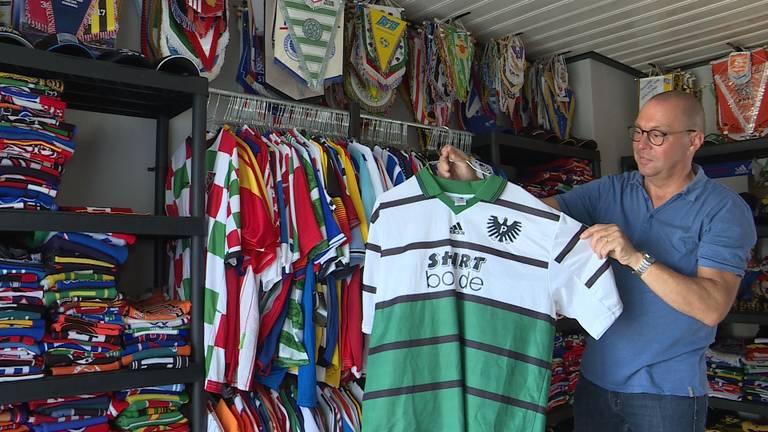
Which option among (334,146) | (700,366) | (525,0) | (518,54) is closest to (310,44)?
(334,146)

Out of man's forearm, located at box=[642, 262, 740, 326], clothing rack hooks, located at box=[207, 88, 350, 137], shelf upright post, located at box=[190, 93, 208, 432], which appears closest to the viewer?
man's forearm, located at box=[642, 262, 740, 326]

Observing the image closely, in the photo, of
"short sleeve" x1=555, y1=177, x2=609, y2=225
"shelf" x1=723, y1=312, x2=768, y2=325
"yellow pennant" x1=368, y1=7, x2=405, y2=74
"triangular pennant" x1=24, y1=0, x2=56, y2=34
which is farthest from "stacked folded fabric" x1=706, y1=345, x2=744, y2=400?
"triangular pennant" x1=24, y1=0, x2=56, y2=34

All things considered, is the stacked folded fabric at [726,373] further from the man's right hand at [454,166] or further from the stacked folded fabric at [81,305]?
the stacked folded fabric at [81,305]

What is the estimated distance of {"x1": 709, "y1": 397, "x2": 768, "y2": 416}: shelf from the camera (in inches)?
140

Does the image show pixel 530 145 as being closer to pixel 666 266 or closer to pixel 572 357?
pixel 572 357

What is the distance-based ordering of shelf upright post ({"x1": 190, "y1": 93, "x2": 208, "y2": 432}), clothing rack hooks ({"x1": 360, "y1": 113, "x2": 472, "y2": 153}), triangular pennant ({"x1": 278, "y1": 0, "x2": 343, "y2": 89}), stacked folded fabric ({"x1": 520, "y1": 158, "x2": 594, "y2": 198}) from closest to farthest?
shelf upright post ({"x1": 190, "y1": 93, "x2": 208, "y2": 432}) < triangular pennant ({"x1": 278, "y1": 0, "x2": 343, "y2": 89}) < clothing rack hooks ({"x1": 360, "y1": 113, "x2": 472, "y2": 153}) < stacked folded fabric ({"x1": 520, "y1": 158, "x2": 594, "y2": 198})

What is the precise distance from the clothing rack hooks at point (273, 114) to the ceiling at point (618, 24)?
0.85 metres

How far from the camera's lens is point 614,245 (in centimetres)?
166

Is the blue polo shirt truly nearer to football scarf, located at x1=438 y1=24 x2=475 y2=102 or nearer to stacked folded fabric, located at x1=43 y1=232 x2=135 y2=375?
stacked folded fabric, located at x1=43 y1=232 x2=135 y2=375

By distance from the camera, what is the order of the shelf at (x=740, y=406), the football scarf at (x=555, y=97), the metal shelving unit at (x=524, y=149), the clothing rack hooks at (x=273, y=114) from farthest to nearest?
1. the football scarf at (x=555, y=97)
2. the shelf at (x=740, y=406)
3. the metal shelving unit at (x=524, y=149)
4. the clothing rack hooks at (x=273, y=114)

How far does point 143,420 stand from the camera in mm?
2031

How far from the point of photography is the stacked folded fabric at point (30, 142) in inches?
73.1

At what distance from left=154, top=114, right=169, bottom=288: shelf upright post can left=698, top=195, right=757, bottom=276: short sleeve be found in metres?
1.90

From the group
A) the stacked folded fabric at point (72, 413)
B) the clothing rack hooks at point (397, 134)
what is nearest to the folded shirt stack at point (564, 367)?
the clothing rack hooks at point (397, 134)
